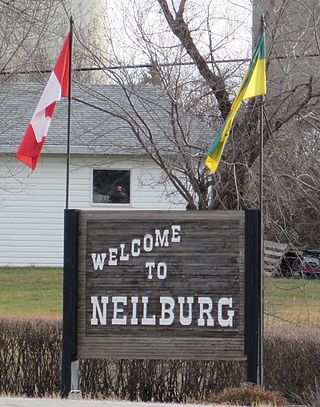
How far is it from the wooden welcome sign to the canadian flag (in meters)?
1.03

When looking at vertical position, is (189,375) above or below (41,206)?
below

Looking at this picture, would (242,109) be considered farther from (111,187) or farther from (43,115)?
(111,187)

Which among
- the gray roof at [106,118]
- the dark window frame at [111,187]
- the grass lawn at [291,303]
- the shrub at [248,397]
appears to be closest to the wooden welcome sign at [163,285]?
the shrub at [248,397]

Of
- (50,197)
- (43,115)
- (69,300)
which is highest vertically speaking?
(43,115)

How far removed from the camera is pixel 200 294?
8.95 m

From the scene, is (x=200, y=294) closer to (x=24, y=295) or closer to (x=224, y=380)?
(x=224, y=380)

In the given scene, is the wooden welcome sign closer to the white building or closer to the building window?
the white building

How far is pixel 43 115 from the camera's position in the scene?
31.4 ft

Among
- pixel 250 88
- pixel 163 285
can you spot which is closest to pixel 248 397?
pixel 163 285

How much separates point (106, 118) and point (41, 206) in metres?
8.58

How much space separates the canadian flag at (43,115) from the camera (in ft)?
31.5

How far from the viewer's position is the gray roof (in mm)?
12336

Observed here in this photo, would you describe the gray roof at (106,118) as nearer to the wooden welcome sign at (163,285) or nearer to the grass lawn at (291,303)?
the grass lawn at (291,303)

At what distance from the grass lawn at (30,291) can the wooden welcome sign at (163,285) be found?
611 centimetres
